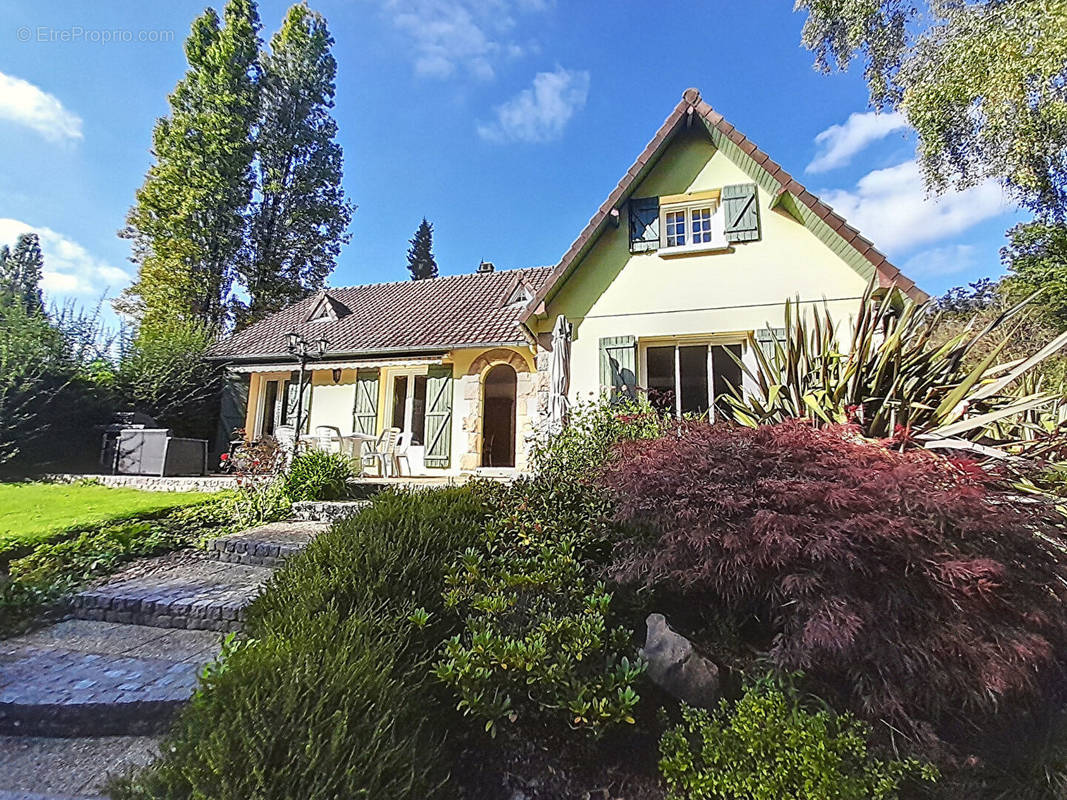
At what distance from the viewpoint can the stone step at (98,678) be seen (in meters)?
3.93

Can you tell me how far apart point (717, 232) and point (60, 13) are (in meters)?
14.5

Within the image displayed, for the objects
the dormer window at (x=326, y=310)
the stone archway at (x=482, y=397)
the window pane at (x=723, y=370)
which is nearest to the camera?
the window pane at (x=723, y=370)

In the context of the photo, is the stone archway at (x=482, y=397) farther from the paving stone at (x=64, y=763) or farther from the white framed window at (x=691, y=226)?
the paving stone at (x=64, y=763)

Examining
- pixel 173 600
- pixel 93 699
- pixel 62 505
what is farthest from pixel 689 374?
pixel 62 505

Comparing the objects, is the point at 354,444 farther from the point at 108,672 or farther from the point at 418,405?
the point at 108,672

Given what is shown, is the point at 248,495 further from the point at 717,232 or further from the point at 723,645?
the point at 717,232

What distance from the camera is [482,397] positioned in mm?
15266

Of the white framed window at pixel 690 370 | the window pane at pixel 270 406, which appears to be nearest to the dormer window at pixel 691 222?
the white framed window at pixel 690 370

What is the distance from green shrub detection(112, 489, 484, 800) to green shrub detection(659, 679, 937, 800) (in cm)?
167

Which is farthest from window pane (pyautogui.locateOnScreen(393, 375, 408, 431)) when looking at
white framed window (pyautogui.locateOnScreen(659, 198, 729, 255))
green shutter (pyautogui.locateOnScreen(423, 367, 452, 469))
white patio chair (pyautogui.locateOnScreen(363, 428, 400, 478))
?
white framed window (pyautogui.locateOnScreen(659, 198, 729, 255))

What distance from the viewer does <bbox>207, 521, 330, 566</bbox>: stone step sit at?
737 centimetres

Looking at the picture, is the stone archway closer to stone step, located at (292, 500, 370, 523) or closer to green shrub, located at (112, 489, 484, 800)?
stone step, located at (292, 500, 370, 523)

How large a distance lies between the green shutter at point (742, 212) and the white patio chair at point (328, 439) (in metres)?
11.6

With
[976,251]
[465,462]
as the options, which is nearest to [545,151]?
[465,462]
